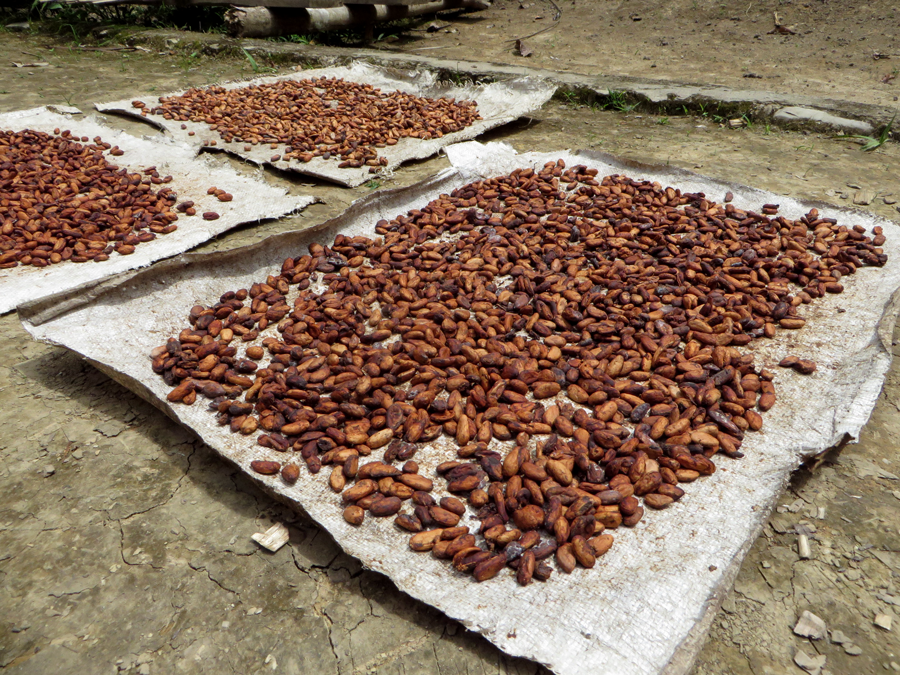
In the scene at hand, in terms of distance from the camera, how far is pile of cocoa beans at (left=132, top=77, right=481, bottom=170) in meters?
3.98

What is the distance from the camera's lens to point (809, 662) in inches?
50.8

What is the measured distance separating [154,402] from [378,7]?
23.8 ft

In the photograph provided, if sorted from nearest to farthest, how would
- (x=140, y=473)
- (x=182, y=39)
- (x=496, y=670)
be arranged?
(x=496, y=670), (x=140, y=473), (x=182, y=39)

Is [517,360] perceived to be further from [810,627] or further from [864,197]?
[864,197]

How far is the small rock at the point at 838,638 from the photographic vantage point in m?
1.33

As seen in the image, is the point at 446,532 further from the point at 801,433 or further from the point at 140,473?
the point at 801,433

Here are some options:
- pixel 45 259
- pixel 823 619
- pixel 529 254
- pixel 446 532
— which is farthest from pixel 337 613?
pixel 45 259

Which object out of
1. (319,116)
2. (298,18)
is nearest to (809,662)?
(319,116)

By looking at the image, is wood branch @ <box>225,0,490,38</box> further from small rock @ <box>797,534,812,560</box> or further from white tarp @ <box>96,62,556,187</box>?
small rock @ <box>797,534,812,560</box>

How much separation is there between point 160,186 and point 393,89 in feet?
8.70

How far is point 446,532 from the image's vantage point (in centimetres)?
147

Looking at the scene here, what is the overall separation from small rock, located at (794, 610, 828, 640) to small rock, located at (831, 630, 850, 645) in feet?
0.05

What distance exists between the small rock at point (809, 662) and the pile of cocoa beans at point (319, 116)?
3.26 metres

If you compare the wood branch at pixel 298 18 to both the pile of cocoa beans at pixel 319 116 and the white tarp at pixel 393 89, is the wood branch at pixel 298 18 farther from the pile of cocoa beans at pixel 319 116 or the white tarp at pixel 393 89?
the pile of cocoa beans at pixel 319 116
